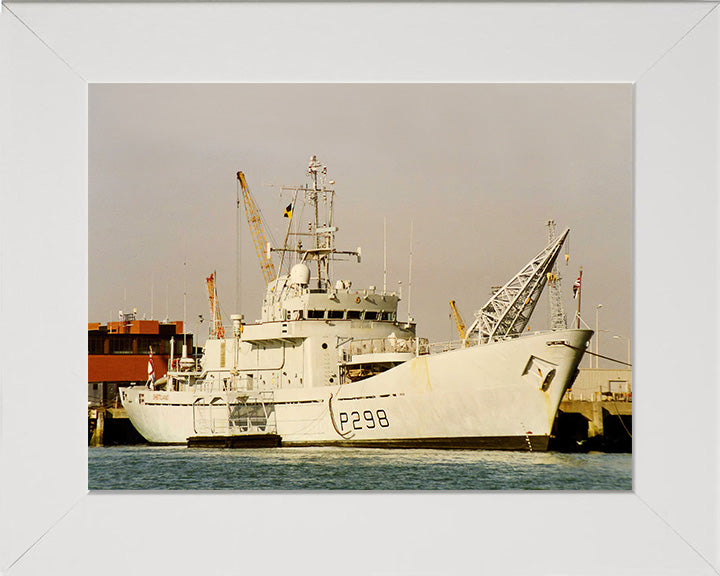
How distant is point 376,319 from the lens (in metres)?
13.8

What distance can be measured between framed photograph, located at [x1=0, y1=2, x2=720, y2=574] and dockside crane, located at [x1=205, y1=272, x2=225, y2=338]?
22.2 feet

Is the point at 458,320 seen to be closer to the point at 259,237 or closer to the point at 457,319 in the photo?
the point at 457,319

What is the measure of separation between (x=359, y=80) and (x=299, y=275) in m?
8.15

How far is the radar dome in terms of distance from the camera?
14250 mm

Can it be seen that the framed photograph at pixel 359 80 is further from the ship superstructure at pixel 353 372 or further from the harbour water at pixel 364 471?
the ship superstructure at pixel 353 372

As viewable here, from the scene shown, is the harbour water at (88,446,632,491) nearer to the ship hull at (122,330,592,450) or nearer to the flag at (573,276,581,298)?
the ship hull at (122,330,592,450)

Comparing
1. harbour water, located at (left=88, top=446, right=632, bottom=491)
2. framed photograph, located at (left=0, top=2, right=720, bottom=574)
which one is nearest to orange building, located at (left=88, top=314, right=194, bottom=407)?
harbour water, located at (left=88, top=446, right=632, bottom=491)

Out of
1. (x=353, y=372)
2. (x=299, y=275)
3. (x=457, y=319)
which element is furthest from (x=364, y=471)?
(x=299, y=275)

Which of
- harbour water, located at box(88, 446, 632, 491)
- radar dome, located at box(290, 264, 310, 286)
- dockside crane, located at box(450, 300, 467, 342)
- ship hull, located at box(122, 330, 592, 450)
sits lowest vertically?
harbour water, located at box(88, 446, 632, 491)
